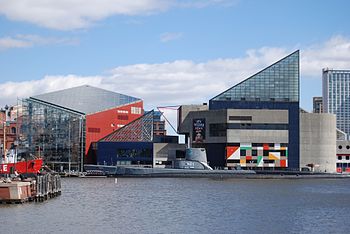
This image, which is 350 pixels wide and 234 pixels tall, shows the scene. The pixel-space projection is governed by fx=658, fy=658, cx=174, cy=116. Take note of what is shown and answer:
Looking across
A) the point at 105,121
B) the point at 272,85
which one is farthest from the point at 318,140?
the point at 105,121

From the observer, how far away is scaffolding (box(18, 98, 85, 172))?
473 ft

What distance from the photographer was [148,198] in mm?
68125

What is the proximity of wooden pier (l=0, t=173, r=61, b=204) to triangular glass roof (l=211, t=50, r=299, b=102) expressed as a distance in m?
78.1

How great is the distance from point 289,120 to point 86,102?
4687 centimetres

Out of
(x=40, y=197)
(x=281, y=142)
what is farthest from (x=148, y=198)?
(x=281, y=142)

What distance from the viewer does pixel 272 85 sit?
472 ft

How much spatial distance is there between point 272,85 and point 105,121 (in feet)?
125

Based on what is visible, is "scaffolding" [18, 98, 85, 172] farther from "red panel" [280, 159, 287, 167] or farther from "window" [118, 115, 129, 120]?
"red panel" [280, 159, 287, 167]

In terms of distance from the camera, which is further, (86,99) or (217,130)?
(86,99)

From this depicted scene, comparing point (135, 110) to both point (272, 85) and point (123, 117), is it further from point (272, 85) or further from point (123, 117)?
point (272, 85)

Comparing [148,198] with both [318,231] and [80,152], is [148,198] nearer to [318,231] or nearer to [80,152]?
[318,231]

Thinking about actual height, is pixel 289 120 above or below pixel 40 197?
above

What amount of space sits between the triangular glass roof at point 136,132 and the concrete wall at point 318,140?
33608 millimetres

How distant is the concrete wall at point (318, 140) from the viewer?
143 m
